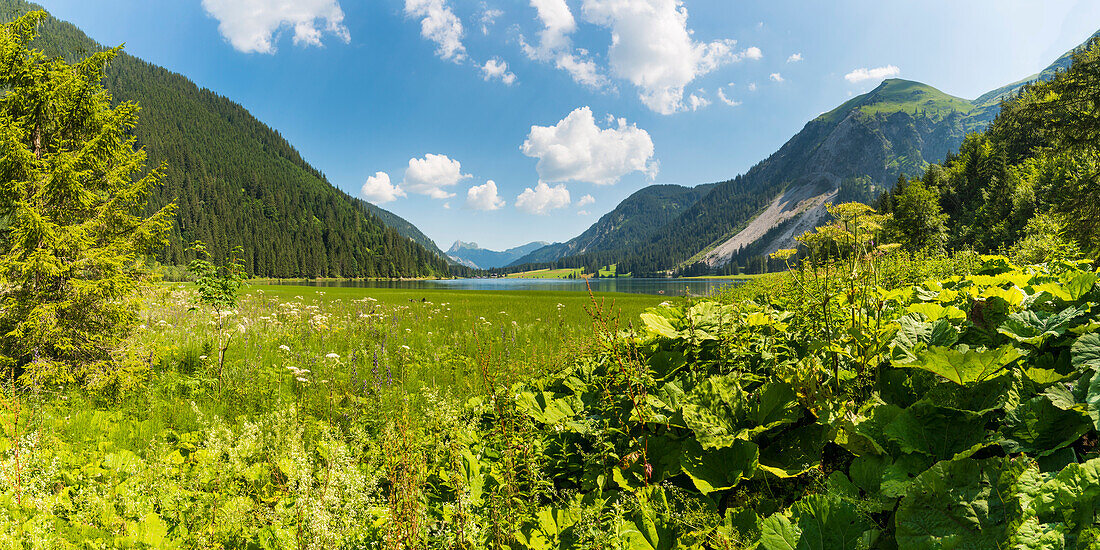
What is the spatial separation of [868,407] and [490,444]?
3.01 meters

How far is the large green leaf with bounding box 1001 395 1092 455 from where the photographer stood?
150cm

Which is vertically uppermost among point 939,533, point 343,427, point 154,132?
point 154,132

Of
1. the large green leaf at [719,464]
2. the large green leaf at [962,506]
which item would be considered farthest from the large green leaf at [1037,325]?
the large green leaf at [719,464]

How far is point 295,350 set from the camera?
400 inches

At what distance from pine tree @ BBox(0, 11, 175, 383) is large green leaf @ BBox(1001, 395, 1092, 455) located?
1158 cm

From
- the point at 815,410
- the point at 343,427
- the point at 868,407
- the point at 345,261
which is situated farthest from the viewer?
the point at 345,261

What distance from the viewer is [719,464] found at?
2287 mm

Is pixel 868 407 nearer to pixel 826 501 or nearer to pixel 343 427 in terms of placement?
pixel 826 501

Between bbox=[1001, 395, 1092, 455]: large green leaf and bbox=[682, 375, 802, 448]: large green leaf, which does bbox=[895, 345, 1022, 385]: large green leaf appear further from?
bbox=[682, 375, 802, 448]: large green leaf

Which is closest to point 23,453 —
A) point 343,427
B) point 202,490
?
point 202,490

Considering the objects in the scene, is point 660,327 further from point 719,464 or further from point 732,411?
point 719,464

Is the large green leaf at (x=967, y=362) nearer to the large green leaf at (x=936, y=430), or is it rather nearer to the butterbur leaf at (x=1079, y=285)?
the large green leaf at (x=936, y=430)

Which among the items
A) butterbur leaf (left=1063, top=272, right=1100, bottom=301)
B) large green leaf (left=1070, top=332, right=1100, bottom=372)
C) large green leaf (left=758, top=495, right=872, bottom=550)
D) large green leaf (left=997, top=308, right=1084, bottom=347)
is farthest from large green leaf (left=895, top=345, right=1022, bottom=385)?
butterbur leaf (left=1063, top=272, right=1100, bottom=301)

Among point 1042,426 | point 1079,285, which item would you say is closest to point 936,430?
point 1042,426
